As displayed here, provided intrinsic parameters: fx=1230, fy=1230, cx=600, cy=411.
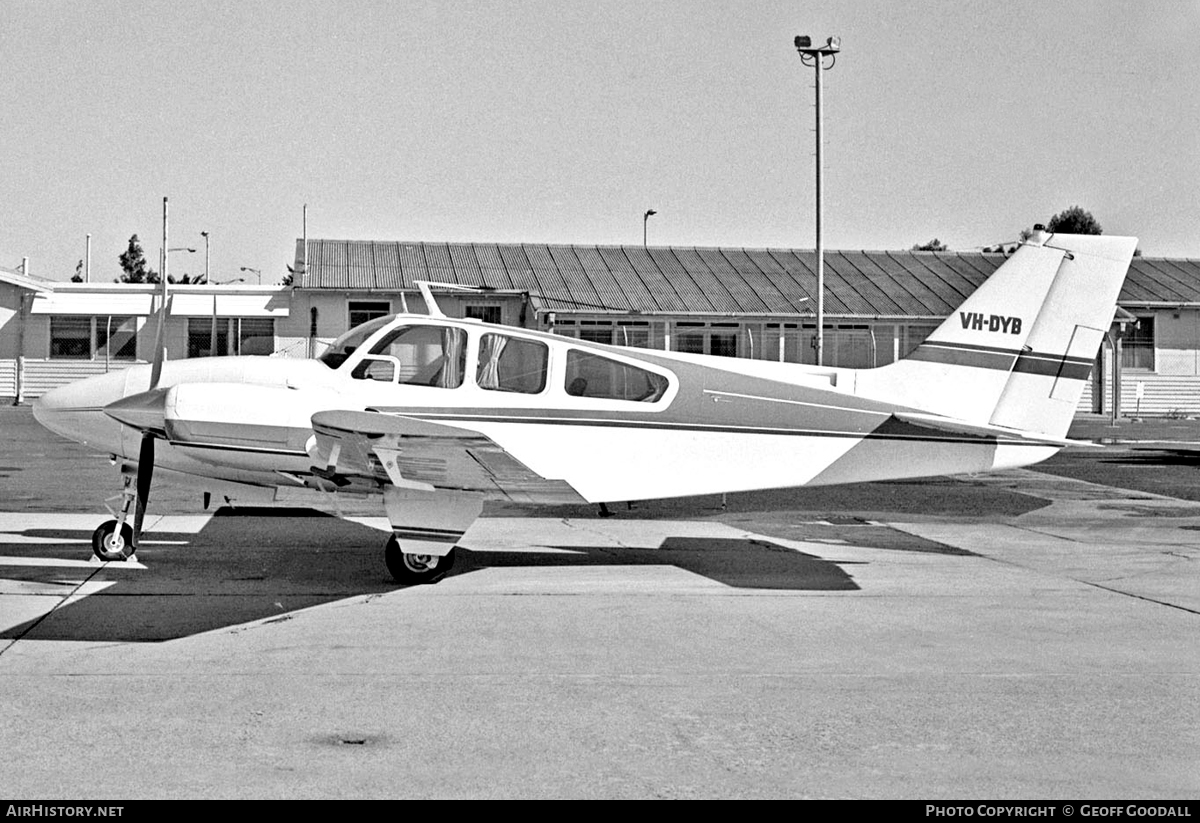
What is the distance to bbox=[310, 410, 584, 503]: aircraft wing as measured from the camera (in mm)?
8094

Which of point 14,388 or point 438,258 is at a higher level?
point 438,258

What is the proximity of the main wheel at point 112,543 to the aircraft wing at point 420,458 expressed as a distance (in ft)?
6.02

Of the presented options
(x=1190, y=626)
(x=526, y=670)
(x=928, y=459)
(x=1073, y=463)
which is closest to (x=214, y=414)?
(x=526, y=670)

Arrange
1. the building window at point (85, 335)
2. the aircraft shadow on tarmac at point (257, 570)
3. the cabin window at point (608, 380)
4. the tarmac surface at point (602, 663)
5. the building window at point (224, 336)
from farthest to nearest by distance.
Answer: the building window at point (85, 335) → the building window at point (224, 336) → the cabin window at point (608, 380) → the aircraft shadow on tarmac at point (257, 570) → the tarmac surface at point (602, 663)

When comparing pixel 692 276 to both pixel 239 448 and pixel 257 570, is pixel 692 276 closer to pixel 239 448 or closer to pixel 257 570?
pixel 257 570

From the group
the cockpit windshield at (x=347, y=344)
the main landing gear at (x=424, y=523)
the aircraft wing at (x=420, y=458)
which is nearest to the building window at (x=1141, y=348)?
the aircraft wing at (x=420, y=458)

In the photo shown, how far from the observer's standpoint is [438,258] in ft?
132

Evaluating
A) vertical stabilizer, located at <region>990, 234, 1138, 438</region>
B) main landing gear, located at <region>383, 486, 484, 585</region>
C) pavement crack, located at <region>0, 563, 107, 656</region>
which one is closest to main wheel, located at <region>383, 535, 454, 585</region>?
main landing gear, located at <region>383, 486, 484, 585</region>

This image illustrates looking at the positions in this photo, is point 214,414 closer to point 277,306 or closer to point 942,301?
point 277,306

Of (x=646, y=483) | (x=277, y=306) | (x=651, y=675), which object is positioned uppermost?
(x=277, y=306)

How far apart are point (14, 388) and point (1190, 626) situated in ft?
120

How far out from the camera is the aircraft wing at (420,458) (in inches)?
319

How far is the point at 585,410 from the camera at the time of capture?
32.3 feet

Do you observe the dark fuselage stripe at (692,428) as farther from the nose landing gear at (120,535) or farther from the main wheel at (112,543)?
the main wheel at (112,543)
